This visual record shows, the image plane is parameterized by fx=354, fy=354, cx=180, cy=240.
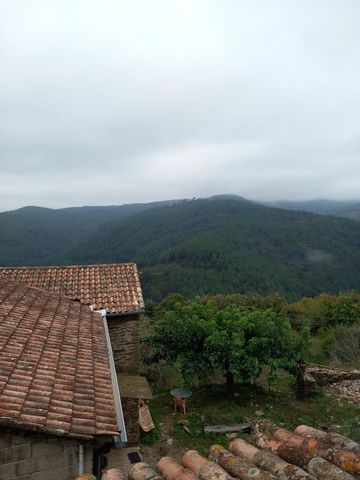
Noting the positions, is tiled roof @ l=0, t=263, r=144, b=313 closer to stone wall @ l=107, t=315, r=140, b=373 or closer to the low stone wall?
stone wall @ l=107, t=315, r=140, b=373

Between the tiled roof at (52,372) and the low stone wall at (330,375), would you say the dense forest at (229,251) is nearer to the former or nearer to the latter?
the low stone wall at (330,375)

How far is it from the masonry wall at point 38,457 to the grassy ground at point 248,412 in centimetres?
621

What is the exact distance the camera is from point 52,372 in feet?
A: 16.8

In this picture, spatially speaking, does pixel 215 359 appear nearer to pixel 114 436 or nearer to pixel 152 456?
pixel 152 456

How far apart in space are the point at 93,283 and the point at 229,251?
3966 inches

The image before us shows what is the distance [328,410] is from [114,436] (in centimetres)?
1041

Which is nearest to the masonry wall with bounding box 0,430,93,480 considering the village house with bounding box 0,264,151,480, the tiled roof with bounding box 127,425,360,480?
the village house with bounding box 0,264,151,480

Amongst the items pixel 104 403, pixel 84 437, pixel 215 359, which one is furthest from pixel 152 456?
pixel 84 437

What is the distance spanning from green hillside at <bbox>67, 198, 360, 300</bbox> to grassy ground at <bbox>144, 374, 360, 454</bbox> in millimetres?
65030

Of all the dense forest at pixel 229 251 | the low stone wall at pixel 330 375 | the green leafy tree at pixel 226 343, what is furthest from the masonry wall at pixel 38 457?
the dense forest at pixel 229 251

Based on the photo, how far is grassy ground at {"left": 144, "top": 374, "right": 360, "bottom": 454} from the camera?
10.2 metres

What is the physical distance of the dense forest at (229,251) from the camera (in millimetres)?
91625

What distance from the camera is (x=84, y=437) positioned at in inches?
153

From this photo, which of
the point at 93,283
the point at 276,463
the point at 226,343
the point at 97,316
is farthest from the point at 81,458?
the point at 93,283
